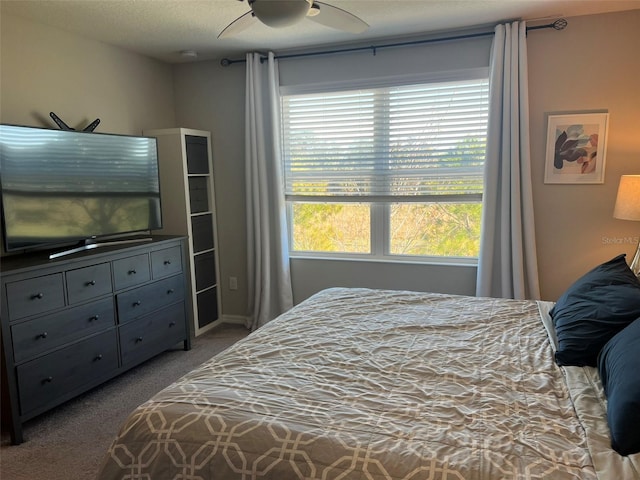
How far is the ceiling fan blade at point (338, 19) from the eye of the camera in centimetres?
214

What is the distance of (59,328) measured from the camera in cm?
257

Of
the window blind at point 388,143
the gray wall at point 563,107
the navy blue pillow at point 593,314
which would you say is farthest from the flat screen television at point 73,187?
the navy blue pillow at point 593,314

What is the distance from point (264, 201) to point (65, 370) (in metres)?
2.04

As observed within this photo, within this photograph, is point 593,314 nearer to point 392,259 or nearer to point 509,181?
point 509,181

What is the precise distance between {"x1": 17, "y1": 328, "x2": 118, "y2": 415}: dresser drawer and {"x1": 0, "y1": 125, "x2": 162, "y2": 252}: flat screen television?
65 centimetres

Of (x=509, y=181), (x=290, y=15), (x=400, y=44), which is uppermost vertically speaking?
(x=400, y=44)

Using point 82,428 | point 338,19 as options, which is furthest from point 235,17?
point 82,428

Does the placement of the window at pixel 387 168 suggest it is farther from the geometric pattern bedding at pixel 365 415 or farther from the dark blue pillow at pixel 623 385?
the dark blue pillow at pixel 623 385

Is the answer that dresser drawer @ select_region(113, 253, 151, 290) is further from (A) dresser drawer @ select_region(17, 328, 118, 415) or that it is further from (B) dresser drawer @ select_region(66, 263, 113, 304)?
(A) dresser drawer @ select_region(17, 328, 118, 415)

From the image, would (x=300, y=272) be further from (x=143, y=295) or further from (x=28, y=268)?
(x=28, y=268)

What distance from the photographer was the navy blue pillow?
170cm

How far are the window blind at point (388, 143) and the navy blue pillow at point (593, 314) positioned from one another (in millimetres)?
1587

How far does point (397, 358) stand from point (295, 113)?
9.12ft

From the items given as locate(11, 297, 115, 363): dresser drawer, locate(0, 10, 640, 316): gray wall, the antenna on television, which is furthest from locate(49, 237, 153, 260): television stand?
locate(0, 10, 640, 316): gray wall
